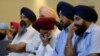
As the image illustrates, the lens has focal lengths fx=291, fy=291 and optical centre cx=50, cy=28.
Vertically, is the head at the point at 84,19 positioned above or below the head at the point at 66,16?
below

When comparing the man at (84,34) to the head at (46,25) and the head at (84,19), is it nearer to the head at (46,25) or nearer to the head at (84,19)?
the head at (84,19)

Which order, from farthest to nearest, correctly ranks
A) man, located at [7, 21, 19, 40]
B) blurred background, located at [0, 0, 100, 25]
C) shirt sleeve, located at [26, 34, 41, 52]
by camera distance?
blurred background, located at [0, 0, 100, 25]
man, located at [7, 21, 19, 40]
shirt sleeve, located at [26, 34, 41, 52]

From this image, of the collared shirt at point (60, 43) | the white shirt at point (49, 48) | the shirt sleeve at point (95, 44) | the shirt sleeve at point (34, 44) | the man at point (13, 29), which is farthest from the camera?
the man at point (13, 29)

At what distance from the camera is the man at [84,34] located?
2656 millimetres

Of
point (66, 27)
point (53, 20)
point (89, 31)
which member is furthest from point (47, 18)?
point (89, 31)

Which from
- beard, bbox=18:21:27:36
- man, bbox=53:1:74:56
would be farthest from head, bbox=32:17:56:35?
beard, bbox=18:21:27:36

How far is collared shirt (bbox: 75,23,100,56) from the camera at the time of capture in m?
2.65

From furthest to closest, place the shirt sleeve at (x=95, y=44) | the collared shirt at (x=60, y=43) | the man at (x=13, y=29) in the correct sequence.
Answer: the man at (x=13, y=29) → the collared shirt at (x=60, y=43) → the shirt sleeve at (x=95, y=44)

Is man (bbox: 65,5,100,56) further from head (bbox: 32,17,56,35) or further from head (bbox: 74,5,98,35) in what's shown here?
head (bbox: 32,17,56,35)

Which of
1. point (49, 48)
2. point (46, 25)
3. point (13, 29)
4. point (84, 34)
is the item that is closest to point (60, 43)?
point (49, 48)

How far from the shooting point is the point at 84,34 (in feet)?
9.16

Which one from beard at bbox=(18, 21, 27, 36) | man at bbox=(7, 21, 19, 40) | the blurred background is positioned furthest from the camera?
the blurred background

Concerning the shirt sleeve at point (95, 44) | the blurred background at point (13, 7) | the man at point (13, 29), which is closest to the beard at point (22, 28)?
the man at point (13, 29)

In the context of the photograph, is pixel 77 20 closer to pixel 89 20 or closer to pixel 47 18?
pixel 89 20
